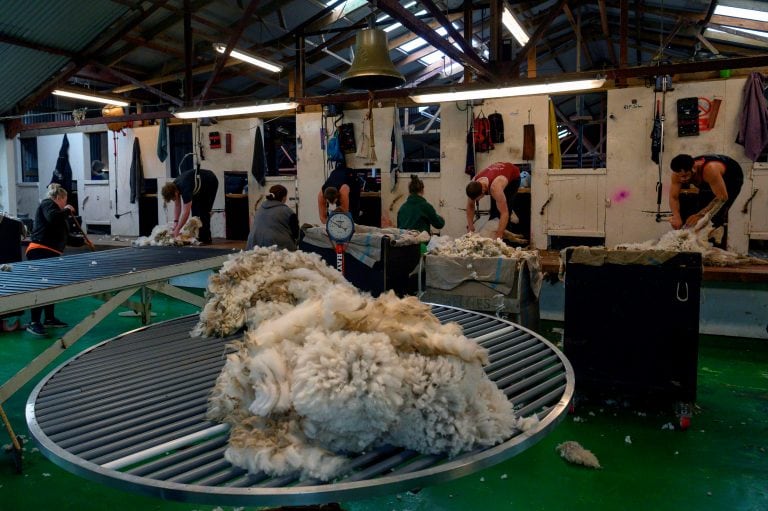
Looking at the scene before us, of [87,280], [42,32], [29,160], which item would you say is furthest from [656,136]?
[29,160]

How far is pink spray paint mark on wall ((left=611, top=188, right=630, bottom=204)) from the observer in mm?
7325

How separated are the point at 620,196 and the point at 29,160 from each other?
12207 mm

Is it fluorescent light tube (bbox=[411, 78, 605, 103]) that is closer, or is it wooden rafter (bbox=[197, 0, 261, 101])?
fluorescent light tube (bbox=[411, 78, 605, 103])

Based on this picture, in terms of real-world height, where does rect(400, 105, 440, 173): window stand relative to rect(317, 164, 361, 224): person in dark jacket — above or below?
above

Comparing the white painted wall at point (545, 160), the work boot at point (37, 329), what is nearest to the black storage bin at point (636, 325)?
the white painted wall at point (545, 160)

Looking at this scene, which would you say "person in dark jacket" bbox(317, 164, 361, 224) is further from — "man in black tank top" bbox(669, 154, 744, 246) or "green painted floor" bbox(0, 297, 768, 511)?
"green painted floor" bbox(0, 297, 768, 511)

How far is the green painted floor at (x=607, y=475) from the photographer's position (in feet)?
8.86

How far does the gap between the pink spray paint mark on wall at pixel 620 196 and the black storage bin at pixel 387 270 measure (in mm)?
3207

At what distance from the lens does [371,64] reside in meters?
4.46

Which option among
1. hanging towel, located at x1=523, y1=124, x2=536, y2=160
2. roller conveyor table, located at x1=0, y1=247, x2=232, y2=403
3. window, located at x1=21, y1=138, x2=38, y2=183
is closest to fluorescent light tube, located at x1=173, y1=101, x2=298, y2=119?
roller conveyor table, located at x1=0, y1=247, x2=232, y2=403

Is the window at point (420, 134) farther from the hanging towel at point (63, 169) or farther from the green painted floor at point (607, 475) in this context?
the green painted floor at point (607, 475)

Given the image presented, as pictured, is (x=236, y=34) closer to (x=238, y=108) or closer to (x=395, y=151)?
(x=238, y=108)

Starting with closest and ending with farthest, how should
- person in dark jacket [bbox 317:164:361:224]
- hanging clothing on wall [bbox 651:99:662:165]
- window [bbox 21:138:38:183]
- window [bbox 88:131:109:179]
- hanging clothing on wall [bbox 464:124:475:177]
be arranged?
1. hanging clothing on wall [bbox 651:99:662:165]
2. person in dark jacket [bbox 317:164:361:224]
3. hanging clothing on wall [bbox 464:124:475:177]
4. window [bbox 88:131:109:179]
5. window [bbox 21:138:38:183]

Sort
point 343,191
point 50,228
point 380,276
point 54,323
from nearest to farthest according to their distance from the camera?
point 380,276 < point 50,228 < point 54,323 < point 343,191
